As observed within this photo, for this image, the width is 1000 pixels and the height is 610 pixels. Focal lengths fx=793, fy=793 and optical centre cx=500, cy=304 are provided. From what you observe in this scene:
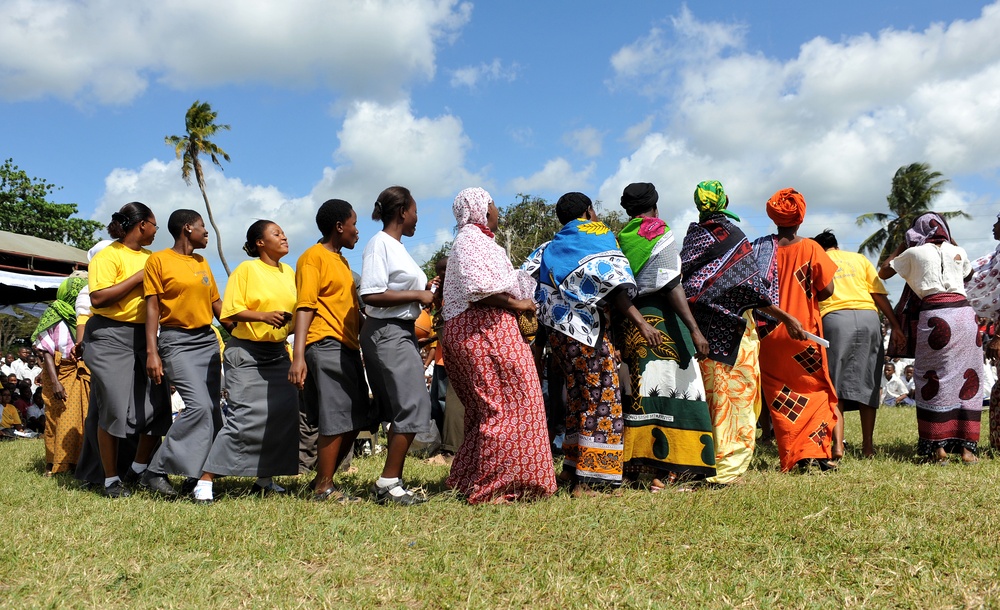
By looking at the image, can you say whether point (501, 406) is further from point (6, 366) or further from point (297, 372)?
point (6, 366)

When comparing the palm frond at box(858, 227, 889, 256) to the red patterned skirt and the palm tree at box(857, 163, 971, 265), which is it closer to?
the palm tree at box(857, 163, 971, 265)

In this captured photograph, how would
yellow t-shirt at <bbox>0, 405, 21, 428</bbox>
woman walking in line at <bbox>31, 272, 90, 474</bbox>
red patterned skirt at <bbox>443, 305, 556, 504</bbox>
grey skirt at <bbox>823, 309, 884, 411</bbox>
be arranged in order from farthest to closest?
yellow t-shirt at <bbox>0, 405, 21, 428</bbox> → woman walking in line at <bbox>31, 272, 90, 474</bbox> → grey skirt at <bbox>823, 309, 884, 411</bbox> → red patterned skirt at <bbox>443, 305, 556, 504</bbox>

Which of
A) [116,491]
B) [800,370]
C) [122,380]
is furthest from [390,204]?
[800,370]

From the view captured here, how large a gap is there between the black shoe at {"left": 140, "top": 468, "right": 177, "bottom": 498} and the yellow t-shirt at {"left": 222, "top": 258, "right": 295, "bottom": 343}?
1066 mm

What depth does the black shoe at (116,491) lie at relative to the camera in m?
5.34

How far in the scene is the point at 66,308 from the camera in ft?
23.0

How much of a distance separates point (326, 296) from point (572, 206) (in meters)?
1.67

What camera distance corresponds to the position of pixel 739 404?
5180 mm

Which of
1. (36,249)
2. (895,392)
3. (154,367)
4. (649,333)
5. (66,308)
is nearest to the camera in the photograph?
(649,333)

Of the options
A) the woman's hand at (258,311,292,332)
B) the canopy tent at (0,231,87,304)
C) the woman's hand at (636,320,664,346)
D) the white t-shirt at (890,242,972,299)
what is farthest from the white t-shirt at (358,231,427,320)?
the canopy tent at (0,231,87,304)

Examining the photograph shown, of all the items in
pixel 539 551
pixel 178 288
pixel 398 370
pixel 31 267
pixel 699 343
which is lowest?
pixel 539 551

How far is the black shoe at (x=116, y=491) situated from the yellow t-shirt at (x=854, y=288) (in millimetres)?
5409

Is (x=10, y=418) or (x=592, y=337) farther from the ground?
(x=592, y=337)

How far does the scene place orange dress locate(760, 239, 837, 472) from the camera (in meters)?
5.44
